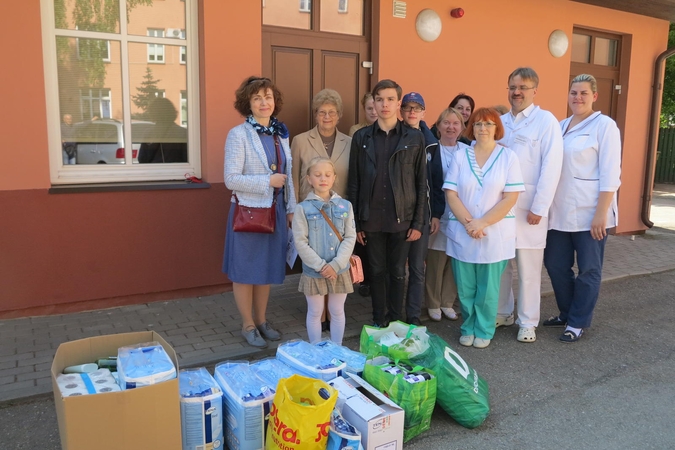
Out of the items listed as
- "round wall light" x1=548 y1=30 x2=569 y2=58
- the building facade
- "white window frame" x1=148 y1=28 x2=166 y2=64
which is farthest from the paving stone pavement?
"round wall light" x1=548 y1=30 x2=569 y2=58

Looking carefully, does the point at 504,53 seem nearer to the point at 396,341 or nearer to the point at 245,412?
the point at 396,341

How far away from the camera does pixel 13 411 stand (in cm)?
334

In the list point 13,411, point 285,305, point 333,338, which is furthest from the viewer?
point 285,305

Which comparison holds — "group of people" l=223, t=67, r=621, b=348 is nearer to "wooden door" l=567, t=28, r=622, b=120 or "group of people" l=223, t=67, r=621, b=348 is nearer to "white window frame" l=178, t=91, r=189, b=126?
"white window frame" l=178, t=91, r=189, b=126

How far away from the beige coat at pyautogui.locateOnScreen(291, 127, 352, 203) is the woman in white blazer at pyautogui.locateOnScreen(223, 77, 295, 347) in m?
0.31

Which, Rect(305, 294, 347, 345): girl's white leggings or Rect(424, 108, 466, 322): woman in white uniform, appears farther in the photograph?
Rect(424, 108, 466, 322): woman in white uniform

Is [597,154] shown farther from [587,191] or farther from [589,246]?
[589,246]

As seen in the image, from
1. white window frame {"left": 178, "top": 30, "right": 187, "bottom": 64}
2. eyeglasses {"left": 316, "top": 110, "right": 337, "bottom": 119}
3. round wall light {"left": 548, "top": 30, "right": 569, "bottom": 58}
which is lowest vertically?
eyeglasses {"left": 316, "top": 110, "right": 337, "bottom": 119}

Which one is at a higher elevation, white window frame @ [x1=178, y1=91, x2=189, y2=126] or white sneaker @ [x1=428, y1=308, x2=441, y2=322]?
white window frame @ [x1=178, y1=91, x2=189, y2=126]

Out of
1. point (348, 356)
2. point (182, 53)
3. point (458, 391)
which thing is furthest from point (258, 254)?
point (182, 53)

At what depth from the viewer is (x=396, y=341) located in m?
3.58

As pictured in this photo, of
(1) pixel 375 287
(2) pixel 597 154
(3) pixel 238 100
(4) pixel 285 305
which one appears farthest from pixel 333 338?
(2) pixel 597 154

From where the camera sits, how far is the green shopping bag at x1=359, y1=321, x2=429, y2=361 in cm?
344

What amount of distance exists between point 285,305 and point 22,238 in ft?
7.38
